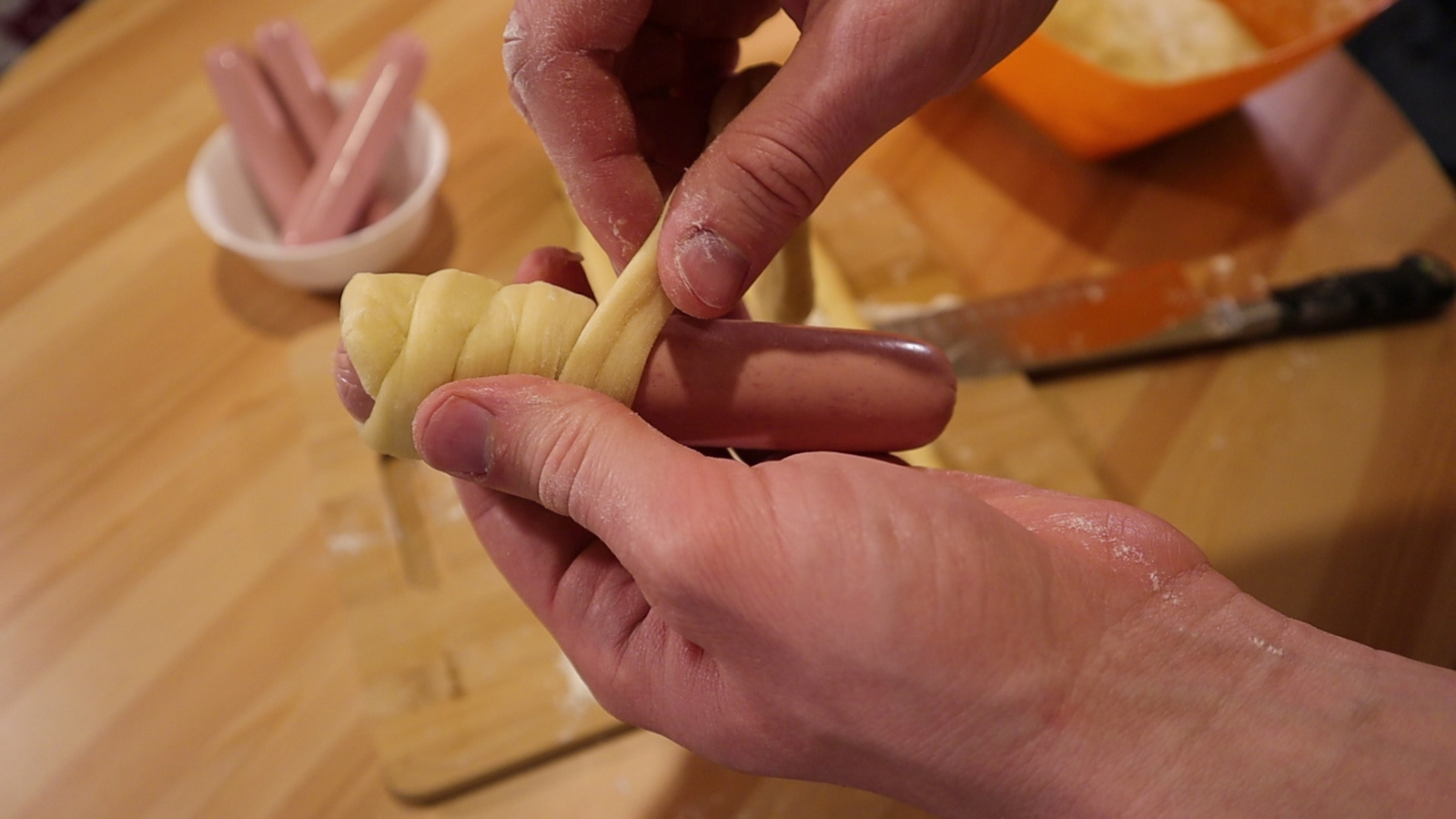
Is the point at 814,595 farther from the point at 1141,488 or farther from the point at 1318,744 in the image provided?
the point at 1141,488

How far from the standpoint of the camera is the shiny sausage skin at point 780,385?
→ 100 centimetres

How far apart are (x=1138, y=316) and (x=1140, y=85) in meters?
0.48

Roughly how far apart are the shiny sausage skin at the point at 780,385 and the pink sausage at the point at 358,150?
855mm

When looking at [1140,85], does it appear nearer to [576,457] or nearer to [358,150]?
[576,457]

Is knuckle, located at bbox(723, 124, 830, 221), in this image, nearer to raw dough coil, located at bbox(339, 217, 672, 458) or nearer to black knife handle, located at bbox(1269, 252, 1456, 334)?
raw dough coil, located at bbox(339, 217, 672, 458)

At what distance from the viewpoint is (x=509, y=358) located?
0.96 meters

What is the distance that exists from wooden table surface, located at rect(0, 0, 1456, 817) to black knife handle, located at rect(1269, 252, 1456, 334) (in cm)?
5

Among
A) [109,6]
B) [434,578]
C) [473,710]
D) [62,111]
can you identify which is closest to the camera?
[473,710]

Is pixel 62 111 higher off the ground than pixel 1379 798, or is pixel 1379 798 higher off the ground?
pixel 62 111

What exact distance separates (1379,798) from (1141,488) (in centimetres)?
87

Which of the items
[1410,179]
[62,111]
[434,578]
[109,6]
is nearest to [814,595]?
[434,578]

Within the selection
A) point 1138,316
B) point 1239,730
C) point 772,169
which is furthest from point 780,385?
point 1138,316

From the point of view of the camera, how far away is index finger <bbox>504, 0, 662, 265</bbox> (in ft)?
3.30

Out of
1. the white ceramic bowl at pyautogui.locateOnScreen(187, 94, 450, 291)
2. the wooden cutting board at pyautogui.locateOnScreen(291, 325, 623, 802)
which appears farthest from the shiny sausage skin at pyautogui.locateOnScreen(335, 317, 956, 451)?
the white ceramic bowl at pyautogui.locateOnScreen(187, 94, 450, 291)
